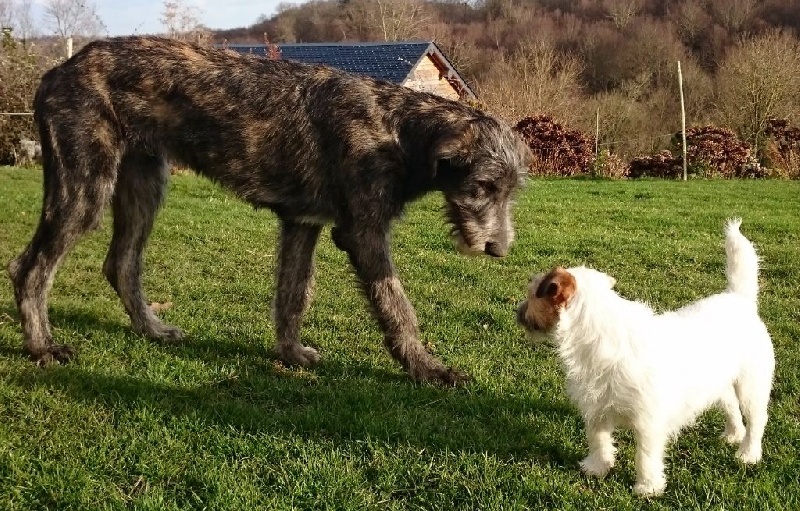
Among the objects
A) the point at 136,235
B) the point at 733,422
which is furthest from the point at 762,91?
the point at 136,235

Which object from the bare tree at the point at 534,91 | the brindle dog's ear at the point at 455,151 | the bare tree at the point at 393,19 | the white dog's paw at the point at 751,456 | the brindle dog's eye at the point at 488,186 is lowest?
the white dog's paw at the point at 751,456

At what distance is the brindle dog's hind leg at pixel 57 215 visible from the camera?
15.4 ft

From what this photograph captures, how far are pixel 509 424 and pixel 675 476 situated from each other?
3.00 ft

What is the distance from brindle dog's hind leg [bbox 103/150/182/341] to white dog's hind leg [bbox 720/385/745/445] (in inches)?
148

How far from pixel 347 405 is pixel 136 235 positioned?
241 centimetres

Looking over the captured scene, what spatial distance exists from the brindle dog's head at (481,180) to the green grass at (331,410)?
930 millimetres

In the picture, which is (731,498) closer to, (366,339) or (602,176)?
(366,339)

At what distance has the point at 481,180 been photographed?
14.3 ft

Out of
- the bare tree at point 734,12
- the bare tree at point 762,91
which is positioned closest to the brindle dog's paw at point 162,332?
the bare tree at point 762,91

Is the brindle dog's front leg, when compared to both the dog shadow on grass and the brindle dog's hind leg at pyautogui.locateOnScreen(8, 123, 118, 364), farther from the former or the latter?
the brindle dog's hind leg at pyautogui.locateOnScreen(8, 123, 118, 364)

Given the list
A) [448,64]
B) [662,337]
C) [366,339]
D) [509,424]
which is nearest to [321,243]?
[366,339]

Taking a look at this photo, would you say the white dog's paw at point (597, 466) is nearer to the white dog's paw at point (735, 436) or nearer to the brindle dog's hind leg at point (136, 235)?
the white dog's paw at point (735, 436)

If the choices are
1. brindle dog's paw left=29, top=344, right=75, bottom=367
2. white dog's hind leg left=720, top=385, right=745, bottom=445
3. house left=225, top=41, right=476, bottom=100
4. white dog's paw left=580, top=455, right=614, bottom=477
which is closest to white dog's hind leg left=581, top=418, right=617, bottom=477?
white dog's paw left=580, top=455, right=614, bottom=477

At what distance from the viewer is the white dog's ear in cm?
331
